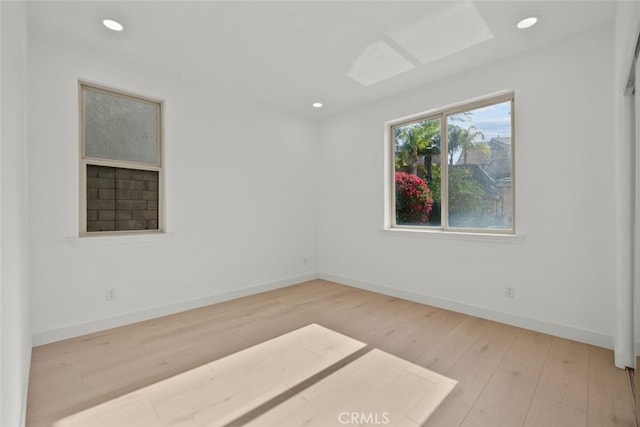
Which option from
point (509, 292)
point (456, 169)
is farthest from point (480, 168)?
point (509, 292)

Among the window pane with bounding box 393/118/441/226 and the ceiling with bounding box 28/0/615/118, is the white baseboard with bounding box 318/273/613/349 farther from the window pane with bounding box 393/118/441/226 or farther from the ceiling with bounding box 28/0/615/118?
the ceiling with bounding box 28/0/615/118

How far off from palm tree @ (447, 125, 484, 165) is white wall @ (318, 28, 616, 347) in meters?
0.35

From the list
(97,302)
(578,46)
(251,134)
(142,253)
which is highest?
(578,46)

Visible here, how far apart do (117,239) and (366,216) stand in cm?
298

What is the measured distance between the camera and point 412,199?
4012 millimetres

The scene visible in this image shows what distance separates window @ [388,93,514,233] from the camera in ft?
10.4

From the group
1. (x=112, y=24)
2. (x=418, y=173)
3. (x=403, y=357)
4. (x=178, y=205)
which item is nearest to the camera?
(x=403, y=357)

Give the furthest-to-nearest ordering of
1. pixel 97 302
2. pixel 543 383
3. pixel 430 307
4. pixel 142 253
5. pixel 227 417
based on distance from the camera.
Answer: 1. pixel 430 307
2. pixel 142 253
3. pixel 97 302
4. pixel 543 383
5. pixel 227 417

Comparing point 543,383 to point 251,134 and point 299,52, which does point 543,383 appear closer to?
point 299,52

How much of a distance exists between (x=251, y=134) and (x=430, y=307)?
10.4 feet

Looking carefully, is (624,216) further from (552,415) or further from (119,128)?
(119,128)

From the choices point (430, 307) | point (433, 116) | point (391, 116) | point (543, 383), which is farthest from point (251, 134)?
point (543, 383)

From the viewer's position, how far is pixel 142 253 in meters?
3.18

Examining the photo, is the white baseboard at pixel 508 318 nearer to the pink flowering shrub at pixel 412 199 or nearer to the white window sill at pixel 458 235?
the white window sill at pixel 458 235
